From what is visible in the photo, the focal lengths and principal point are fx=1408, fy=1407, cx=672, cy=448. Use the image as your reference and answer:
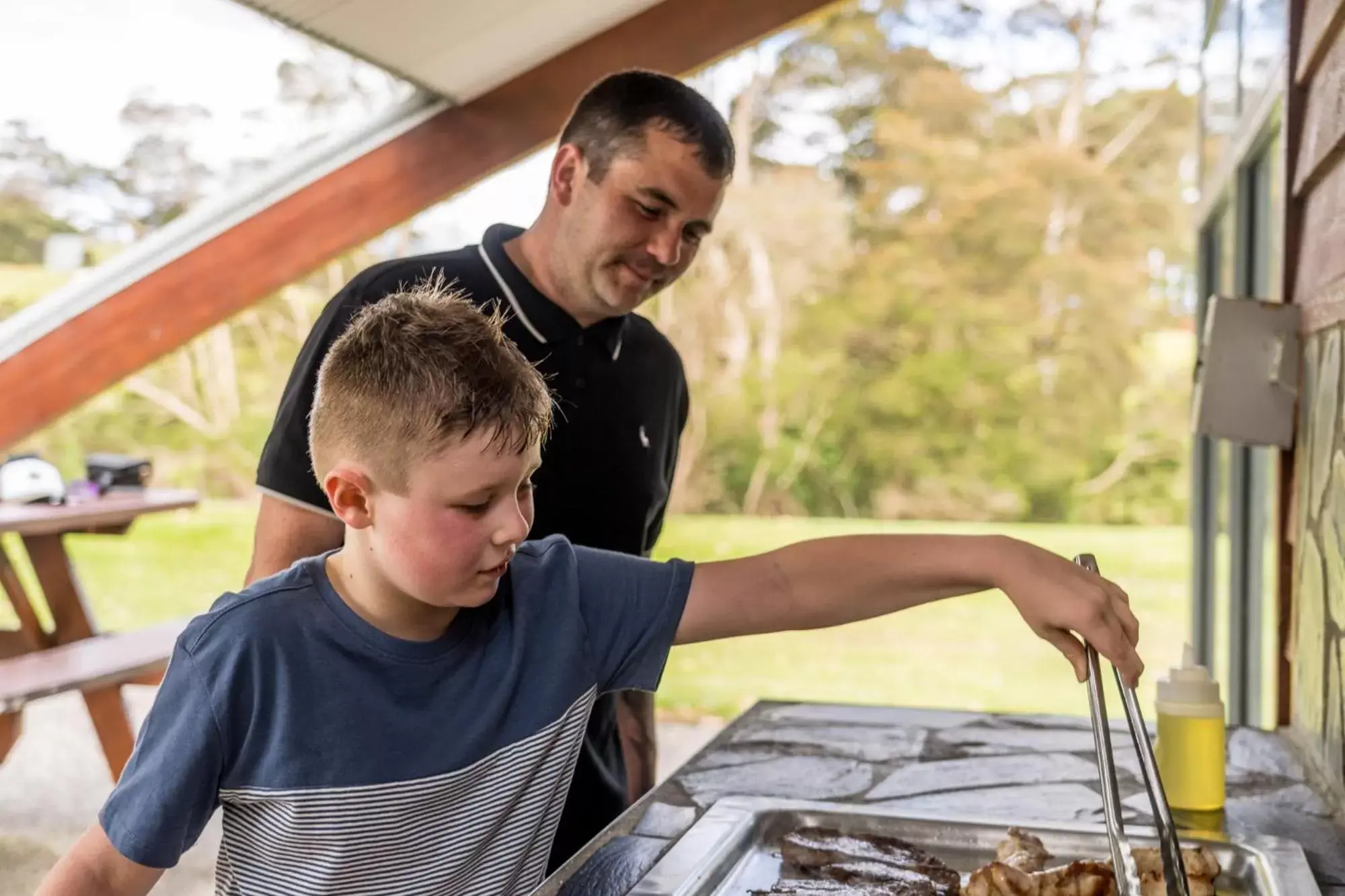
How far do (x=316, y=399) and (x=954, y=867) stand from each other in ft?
2.46

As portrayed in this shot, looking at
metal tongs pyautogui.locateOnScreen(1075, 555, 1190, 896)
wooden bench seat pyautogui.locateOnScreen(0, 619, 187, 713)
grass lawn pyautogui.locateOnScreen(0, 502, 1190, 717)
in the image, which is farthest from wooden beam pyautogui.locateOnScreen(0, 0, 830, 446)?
grass lawn pyautogui.locateOnScreen(0, 502, 1190, 717)

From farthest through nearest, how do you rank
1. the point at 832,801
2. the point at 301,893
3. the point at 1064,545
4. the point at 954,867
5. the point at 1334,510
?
1. the point at 1064,545
2. the point at 1334,510
3. the point at 832,801
4. the point at 954,867
5. the point at 301,893

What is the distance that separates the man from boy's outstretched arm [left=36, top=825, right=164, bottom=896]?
0.78m

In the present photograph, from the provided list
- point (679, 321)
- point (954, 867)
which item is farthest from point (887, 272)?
point (954, 867)

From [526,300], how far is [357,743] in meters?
0.79

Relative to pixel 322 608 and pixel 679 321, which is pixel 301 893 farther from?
pixel 679 321

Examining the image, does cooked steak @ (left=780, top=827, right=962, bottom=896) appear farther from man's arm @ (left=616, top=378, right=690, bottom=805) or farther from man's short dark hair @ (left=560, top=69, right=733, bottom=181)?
man's short dark hair @ (left=560, top=69, right=733, bottom=181)

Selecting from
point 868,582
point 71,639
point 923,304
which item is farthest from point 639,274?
point 923,304

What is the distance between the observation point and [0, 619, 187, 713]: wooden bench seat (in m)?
3.45

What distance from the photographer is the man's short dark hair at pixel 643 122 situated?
1838 mm

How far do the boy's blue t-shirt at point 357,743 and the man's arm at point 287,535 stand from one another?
341mm

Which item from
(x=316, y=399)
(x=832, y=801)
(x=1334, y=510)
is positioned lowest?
(x=832, y=801)

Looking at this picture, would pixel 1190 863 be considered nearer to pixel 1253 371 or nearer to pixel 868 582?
pixel 868 582

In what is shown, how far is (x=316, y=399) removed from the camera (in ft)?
4.20
